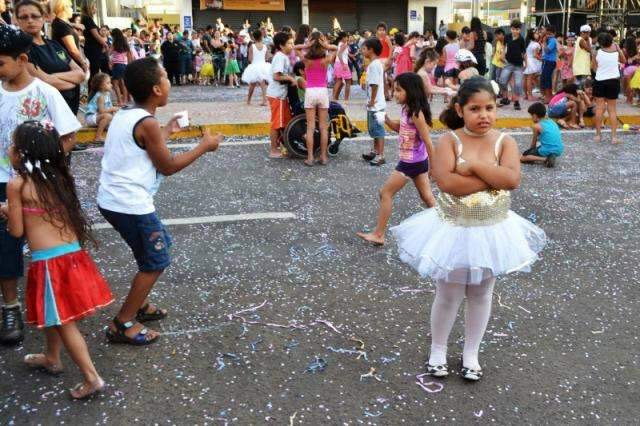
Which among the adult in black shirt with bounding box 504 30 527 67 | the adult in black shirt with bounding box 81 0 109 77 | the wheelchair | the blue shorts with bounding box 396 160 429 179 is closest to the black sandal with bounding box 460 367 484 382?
the blue shorts with bounding box 396 160 429 179

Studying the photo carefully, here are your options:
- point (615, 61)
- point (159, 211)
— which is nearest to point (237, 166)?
point (159, 211)

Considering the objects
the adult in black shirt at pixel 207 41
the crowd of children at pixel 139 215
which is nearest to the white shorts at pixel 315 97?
the crowd of children at pixel 139 215

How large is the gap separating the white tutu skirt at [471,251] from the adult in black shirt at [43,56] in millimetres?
2623

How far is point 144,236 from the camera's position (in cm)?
340

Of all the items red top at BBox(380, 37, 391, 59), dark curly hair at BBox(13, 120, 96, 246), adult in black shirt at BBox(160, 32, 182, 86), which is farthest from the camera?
adult in black shirt at BBox(160, 32, 182, 86)

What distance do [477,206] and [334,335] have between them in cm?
120

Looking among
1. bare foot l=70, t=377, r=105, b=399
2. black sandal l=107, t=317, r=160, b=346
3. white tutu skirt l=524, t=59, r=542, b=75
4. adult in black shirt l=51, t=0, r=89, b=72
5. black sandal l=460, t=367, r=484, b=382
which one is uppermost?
adult in black shirt l=51, t=0, r=89, b=72

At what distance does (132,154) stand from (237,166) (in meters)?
4.65

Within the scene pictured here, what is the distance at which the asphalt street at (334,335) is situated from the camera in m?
3.01

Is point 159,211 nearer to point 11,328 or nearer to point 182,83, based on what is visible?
point 11,328

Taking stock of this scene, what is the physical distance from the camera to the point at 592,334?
3768 millimetres

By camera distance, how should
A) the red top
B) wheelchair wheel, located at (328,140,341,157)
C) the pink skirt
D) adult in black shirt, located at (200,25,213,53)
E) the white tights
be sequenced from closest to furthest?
the white tights, wheelchair wheel, located at (328,140,341,157), the pink skirt, the red top, adult in black shirt, located at (200,25,213,53)

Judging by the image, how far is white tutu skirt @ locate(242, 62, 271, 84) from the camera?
12.8 metres

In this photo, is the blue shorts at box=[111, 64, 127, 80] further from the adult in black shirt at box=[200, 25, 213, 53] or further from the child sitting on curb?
the child sitting on curb
